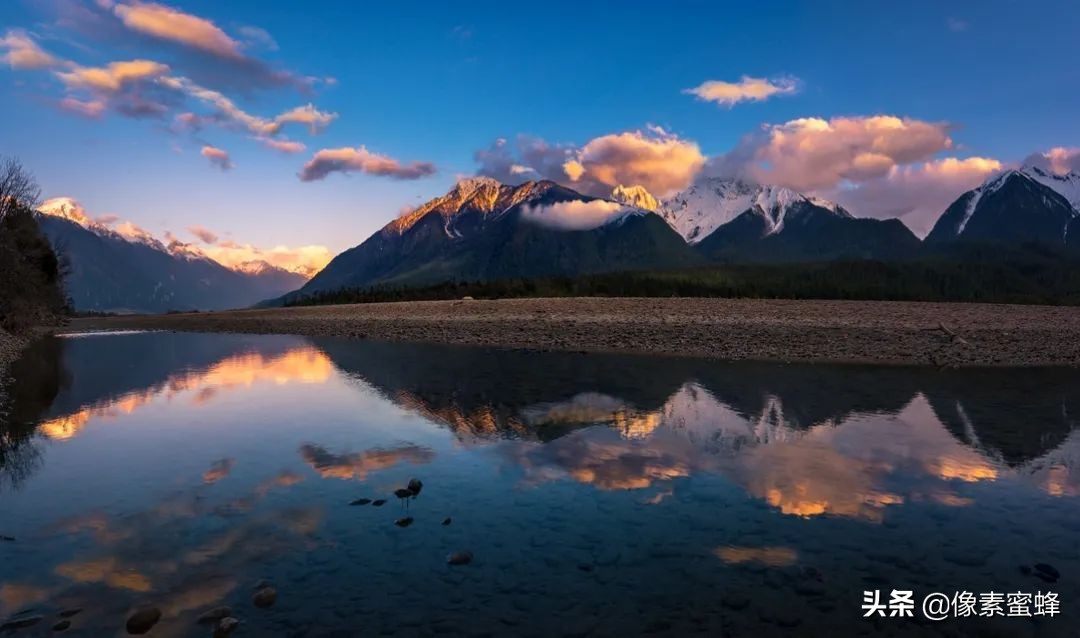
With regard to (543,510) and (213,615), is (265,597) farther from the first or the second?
(543,510)

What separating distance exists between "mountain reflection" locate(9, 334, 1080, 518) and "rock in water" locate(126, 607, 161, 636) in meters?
1.93

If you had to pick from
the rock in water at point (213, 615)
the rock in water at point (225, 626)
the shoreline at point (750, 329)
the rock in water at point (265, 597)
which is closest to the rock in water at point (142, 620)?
the rock in water at point (213, 615)

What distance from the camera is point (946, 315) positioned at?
214 ft

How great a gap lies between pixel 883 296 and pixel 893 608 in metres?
207

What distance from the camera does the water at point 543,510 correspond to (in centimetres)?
912

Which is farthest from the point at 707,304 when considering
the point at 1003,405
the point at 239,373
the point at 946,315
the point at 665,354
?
the point at 239,373

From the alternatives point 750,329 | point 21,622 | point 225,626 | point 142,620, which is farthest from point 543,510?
point 750,329

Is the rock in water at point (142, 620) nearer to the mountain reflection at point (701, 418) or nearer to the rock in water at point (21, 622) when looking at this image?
the rock in water at point (21, 622)

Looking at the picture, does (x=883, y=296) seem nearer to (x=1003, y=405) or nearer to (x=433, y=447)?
(x=1003, y=405)

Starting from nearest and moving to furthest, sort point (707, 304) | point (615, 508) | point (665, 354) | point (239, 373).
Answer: point (615, 508) < point (239, 373) < point (665, 354) < point (707, 304)

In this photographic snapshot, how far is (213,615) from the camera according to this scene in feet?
28.6

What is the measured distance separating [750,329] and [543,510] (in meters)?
51.0

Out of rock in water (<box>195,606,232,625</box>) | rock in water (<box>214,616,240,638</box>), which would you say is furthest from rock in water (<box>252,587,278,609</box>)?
rock in water (<box>214,616,240,638</box>)

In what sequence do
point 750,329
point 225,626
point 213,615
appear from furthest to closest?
1. point 750,329
2. point 213,615
3. point 225,626
